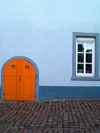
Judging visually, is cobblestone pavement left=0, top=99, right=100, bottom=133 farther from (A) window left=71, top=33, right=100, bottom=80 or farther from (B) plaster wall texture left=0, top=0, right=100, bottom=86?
(A) window left=71, top=33, right=100, bottom=80

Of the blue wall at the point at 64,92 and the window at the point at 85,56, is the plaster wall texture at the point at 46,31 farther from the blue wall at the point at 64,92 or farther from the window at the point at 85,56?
the window at the point at 85,56

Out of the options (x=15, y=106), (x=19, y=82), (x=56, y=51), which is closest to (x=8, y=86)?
(x=19, y=82)

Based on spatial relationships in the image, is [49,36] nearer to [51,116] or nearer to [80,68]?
[80,68]

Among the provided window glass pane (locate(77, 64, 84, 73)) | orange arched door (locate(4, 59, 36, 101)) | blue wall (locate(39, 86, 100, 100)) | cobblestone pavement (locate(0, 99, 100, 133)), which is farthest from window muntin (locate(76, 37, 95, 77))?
orange arched door (locate(4, 59, 36, 101))

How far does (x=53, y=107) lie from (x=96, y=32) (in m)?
3.75

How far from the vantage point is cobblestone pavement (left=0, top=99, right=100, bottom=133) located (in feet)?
13.6

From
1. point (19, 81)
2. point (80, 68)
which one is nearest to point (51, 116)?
point (19, 81)

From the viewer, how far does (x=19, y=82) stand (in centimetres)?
674

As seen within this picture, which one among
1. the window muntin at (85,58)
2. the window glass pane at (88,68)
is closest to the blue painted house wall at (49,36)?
the window muntin at (85,58)

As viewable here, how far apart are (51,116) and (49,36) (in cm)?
342

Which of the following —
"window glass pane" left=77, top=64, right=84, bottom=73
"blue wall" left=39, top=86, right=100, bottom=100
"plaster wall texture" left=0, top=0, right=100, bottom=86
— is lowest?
"blue wall" left=39, top=86, right=100, bottom=100

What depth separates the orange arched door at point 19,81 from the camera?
22.1 ft

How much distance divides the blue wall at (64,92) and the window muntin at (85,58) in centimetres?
69

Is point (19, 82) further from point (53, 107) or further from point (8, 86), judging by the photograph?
point (53, 107)
